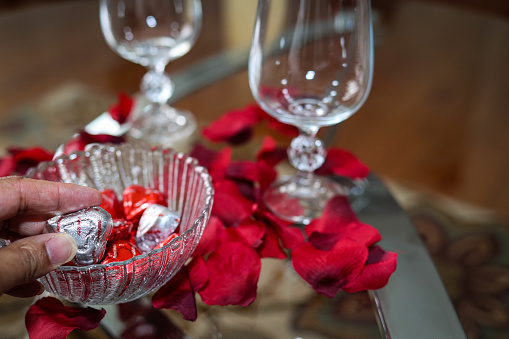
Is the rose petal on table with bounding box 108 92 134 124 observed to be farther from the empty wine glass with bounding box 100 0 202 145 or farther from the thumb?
the thumb

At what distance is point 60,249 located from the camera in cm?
31

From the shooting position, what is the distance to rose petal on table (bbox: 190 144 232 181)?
0.49m

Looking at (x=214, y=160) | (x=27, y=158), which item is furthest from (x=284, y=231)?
(x=27, y=158)

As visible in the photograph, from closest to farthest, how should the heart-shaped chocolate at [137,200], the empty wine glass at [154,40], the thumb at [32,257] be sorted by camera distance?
the thumb at [32,257] < the heart-shaped chocolate at [137,200] < the empty wine glass at [154,40]

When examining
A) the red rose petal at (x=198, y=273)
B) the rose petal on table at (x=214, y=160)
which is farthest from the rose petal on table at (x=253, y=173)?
the red rose petal at (x=198, y=273)

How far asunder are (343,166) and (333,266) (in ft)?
0.51

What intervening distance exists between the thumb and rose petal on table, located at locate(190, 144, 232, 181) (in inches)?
7.5

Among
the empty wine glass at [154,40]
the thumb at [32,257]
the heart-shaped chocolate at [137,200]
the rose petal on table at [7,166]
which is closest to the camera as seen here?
the thumb at [32,257]

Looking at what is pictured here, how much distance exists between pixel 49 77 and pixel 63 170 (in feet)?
1.31

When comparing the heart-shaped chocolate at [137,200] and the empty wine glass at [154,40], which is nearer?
the heart-shaped chocolate at [137,200]

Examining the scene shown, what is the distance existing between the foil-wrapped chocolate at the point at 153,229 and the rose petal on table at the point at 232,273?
5 cm

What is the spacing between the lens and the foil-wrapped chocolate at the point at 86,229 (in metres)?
Result: 0.33

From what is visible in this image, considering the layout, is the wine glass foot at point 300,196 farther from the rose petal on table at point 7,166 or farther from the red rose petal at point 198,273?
the rose petal on table at point 7,166

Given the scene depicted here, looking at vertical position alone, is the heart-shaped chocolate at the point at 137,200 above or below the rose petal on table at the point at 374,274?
above
